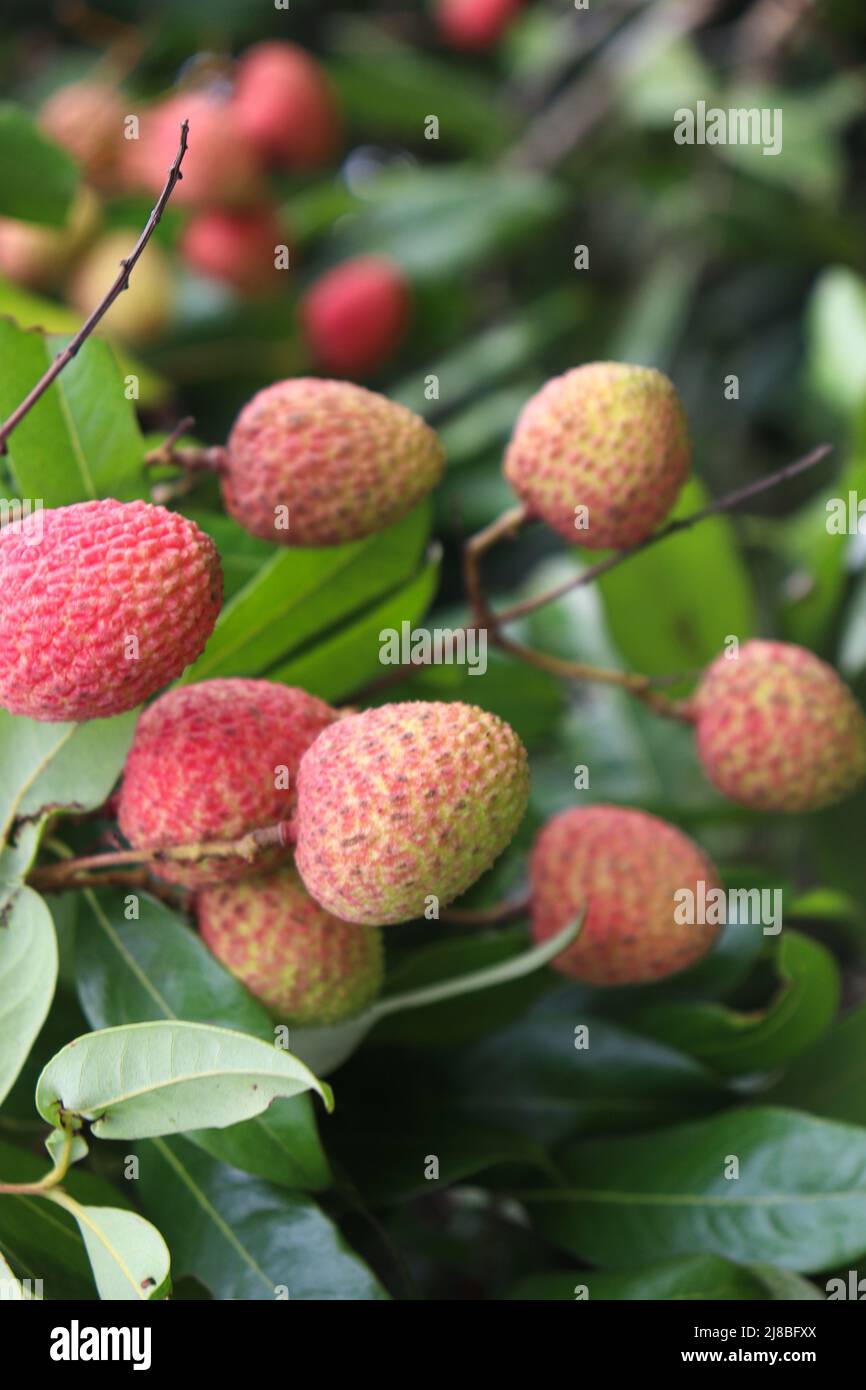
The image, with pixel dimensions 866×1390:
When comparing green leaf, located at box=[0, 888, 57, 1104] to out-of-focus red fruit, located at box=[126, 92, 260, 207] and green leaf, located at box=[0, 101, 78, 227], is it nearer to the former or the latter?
green leaf, located at box=[0, 101, 78, 227]

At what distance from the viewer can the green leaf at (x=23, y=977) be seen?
59cm

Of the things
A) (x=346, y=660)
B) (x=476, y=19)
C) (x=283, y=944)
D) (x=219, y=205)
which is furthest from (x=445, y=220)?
(x=283, y=944)

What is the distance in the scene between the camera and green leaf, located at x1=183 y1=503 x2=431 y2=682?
29.2 inches

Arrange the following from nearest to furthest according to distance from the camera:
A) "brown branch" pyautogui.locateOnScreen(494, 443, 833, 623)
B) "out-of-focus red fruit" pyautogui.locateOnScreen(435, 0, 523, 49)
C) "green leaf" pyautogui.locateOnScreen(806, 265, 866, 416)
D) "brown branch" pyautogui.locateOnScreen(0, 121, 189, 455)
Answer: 1. "brown branch" pyautogui.locateOnScreen(0, 121, 189, 455)
2. "brown branch" pyautogui.locateOnScreen(494, 443, 833, 623)
3. "green leaf" pyautogui.locateOnScreen(806, 265, 866, 416)
4. "out-of-focus red fruit" pyautogui.locateOnScreen(435, 0, 523, 49)

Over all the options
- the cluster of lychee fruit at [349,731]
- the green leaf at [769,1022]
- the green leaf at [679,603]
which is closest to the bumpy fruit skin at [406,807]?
the cluster of lychee fruit at [349,731]

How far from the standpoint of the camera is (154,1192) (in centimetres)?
66

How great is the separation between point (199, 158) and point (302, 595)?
37.6 inches

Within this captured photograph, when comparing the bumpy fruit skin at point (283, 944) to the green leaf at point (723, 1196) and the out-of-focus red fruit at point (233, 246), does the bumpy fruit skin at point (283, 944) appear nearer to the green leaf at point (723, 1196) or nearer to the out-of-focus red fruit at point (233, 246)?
the green leaf at point (723, 1196)

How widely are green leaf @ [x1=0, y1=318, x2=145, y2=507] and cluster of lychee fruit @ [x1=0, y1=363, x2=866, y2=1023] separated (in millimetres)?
61

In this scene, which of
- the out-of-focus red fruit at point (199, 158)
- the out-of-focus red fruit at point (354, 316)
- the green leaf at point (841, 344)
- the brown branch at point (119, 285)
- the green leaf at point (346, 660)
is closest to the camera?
the brown branch at point (119, 285)

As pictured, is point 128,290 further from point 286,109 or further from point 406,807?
point 406,807

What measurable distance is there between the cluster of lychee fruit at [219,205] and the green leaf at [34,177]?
1.02ft

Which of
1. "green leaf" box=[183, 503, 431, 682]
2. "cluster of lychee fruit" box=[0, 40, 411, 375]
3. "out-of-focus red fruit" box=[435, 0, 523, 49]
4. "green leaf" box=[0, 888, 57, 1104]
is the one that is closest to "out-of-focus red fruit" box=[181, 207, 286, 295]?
"cluster of lychee fruit" box=[0, 40, 411, 375]

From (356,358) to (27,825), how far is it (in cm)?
117
